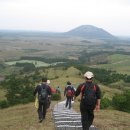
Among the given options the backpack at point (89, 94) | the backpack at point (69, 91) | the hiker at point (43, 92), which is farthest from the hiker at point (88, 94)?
the backpack at point (69, 91)

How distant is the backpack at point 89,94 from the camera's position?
1310cm

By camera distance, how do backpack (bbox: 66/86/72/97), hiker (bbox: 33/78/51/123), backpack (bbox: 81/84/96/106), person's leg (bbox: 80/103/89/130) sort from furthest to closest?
backpack (bbox: 66/86/72/97), hiker (bbox: 33/78/51/123), person's leg (bbox: 80/103/89/130), backpack (bbox: 81/84/96/106)

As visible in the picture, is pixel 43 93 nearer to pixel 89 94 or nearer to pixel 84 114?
pixel 84 114

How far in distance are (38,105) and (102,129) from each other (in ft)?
12.1

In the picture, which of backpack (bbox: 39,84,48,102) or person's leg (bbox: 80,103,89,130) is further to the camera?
backpack (bbox: 39,84,48,102)

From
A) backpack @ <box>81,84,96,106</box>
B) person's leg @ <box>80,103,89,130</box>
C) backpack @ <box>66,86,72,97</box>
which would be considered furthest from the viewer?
backpack @ <box>66,86,72,97</box>

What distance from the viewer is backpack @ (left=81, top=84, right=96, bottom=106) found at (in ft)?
43.0

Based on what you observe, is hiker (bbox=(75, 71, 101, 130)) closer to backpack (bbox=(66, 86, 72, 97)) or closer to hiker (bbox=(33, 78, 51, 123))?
hiker (bbox=(33, 78, 51, 123))

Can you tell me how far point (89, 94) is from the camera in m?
13.1

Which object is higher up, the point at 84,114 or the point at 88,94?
the point at 88,94

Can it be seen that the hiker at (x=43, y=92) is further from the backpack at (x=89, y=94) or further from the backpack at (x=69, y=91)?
the backpack at (x=69, y=91)

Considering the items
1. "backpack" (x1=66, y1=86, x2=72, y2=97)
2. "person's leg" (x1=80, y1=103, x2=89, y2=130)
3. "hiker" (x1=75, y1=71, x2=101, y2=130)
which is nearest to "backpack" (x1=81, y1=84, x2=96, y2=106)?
"hiker" (x1=75, y1=71, x2=101, y2=130)

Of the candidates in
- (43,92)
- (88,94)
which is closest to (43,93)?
(43,92)

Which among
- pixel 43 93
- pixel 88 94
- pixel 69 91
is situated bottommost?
pixel 69 91
